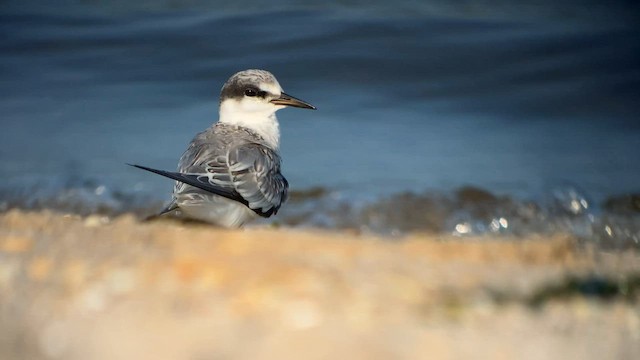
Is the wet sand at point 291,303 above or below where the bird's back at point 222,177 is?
above

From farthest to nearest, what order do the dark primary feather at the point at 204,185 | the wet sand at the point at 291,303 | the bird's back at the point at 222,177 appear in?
the bird's back at the point at 222,177 → the dark primary feather at the point at 204,185 → the wet sand at the point at 291,303

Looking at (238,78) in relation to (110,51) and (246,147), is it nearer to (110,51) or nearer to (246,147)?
(246,147)

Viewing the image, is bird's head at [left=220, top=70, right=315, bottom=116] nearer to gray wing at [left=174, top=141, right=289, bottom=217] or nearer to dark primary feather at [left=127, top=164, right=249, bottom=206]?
gray wing at [left=174, top=141, right=289, bottom=217]

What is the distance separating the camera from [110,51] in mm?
8484

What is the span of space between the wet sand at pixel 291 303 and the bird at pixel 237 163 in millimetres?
1250

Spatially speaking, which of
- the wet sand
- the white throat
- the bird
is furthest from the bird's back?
the wet sand

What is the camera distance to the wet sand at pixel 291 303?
2363mm

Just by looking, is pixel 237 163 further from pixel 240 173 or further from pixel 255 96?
pixel 255 96

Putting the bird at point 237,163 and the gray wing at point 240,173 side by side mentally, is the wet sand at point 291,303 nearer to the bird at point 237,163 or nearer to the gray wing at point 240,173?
the bird at point 237,163

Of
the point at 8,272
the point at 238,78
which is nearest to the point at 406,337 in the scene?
the point at 8,272

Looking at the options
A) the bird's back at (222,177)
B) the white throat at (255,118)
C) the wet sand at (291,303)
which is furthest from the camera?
the white throat at (255,118)

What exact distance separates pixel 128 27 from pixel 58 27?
0.63 meters

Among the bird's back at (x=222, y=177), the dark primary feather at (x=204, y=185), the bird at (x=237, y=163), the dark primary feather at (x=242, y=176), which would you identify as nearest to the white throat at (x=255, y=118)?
the bird at (x=237, y=163)

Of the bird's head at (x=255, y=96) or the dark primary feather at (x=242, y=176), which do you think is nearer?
the dark primary feather at (x=242, y=176)
